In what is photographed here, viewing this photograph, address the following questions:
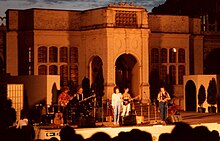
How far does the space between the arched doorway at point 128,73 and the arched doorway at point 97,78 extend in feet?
5.39

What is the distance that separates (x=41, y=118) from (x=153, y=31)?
50.1 ft

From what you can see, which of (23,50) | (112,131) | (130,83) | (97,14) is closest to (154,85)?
(130,83)

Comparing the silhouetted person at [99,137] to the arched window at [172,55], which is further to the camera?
the arched window at [172,55]

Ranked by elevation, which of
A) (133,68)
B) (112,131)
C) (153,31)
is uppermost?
(153,31)

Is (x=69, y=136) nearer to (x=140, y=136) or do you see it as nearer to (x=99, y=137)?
(x=99, y=137)

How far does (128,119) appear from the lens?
2405 cm

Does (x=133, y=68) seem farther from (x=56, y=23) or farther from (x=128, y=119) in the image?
(x=128, y=119)

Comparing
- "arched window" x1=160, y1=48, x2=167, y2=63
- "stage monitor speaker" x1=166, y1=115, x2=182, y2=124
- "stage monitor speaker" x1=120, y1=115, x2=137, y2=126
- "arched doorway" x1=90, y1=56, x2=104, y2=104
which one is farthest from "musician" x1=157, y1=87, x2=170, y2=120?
"arched window" x1=160, y1=48, x2=167, y2=63

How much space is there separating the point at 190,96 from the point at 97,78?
21.0 ft

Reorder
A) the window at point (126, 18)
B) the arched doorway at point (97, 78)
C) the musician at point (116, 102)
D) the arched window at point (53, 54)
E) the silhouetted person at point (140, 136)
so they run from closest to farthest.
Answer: the silhouetted person at point (140, 136) < the musician at point (116, 102) < the arched doorway at point (97, 78) < the window at point (126, 18) < the arched window at point (53, 54)

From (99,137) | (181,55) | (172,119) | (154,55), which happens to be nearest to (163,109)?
(172,119)

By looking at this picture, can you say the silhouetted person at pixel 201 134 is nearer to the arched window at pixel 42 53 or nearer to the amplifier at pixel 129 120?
the amplifier at pixel 129 120

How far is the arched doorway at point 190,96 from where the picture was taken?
36625 mm

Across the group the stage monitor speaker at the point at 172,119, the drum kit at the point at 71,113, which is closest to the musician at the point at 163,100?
the stage monitor speaker at the point at 172,119
